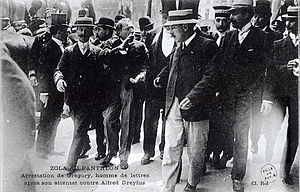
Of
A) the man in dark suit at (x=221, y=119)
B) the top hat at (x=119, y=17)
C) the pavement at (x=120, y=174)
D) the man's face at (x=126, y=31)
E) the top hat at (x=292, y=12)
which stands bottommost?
the pavement at (x=120, y=174)

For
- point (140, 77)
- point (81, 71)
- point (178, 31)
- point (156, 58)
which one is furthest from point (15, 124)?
point (178, 31)

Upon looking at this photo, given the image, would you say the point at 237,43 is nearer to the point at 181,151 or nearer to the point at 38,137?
the point at 181,151

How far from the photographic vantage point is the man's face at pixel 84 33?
2.32 meters

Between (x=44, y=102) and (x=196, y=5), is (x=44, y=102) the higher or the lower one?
the lower one

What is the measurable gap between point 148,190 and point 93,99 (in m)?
0.53

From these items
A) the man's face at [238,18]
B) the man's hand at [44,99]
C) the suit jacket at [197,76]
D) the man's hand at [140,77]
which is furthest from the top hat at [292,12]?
the man's hand at [44,99]

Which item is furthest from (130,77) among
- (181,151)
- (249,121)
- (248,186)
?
(248,186)

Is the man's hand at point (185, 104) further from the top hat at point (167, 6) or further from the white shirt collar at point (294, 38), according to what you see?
the white shirt collar at point (294, 38)

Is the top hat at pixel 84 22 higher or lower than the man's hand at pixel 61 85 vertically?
higher

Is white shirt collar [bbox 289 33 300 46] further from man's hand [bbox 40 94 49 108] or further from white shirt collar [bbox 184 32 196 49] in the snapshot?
man's hand [bbox 40 94 49 108]

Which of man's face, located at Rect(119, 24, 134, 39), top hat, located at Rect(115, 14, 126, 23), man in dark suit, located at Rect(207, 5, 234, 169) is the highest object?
top hat, located at Rect(115, 14, 126, 23)

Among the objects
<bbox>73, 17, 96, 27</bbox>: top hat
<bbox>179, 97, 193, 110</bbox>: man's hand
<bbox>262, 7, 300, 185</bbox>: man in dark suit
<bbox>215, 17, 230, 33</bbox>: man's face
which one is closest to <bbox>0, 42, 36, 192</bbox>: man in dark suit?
<bbox>73, 17, 96, 27</bbox>: top hat

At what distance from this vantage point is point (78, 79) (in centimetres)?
233

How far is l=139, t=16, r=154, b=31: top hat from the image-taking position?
2.31m
